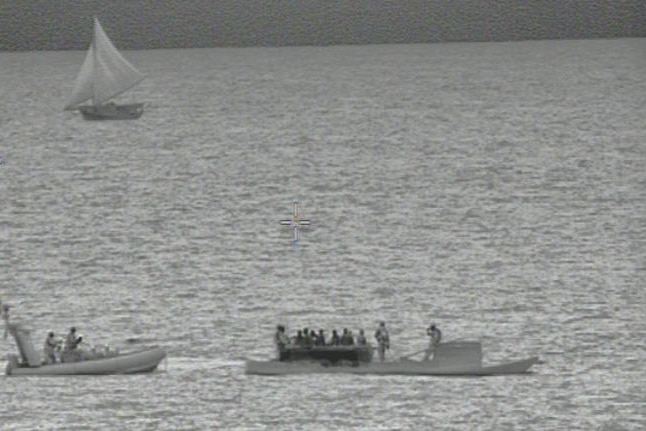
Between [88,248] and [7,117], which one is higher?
[7,117]

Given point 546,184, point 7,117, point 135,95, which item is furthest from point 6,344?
point 135,95

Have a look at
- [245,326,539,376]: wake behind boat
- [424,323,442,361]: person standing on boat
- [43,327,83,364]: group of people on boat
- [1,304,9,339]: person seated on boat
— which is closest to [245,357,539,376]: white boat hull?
[245,326,539,376]: wake behind boat

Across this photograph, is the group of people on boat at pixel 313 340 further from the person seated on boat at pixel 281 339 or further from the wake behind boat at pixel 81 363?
the wake behind boat at pixel 81 363

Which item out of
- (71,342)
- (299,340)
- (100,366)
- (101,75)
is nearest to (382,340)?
(299,340)

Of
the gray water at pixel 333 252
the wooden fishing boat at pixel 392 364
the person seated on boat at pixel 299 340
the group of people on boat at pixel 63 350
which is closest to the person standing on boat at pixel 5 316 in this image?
the gray water at pixel 333 252

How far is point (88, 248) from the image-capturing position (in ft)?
238

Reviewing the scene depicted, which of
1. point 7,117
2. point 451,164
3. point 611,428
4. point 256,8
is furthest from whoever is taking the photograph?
point 256,8

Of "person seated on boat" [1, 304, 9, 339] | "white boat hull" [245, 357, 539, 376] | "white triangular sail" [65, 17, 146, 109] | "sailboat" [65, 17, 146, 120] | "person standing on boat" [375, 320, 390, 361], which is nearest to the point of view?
"white boat hull" [245, 357, 539, 376]

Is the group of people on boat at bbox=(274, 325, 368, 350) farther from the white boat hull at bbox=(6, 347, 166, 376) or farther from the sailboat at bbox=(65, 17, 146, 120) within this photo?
the sailboat at bbox=(65, 17, 146, 120)

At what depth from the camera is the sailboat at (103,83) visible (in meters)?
122

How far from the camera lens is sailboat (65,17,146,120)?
122 meters

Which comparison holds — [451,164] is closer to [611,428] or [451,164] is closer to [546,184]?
[546,184]

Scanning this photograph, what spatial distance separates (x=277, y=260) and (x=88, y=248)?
7192 millimetres

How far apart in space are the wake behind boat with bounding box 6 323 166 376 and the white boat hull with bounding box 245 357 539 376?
2.65 meters
